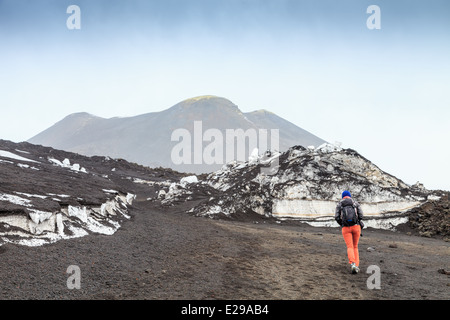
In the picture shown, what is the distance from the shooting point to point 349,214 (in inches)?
346

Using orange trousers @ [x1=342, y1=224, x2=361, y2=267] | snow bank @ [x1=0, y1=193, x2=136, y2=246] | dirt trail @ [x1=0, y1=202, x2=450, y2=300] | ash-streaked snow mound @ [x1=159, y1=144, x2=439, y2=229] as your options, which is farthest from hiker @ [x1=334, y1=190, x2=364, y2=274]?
ash-streaked snow mound @ [x1=159, y1=144, x2=439, y2=229]

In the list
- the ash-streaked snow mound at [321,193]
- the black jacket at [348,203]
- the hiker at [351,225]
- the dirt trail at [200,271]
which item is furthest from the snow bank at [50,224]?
the ash-streaked snow mound at [321,193]

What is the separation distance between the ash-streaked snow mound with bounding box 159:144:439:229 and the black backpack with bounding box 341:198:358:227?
15.5 meters

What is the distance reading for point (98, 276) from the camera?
7.20 meters

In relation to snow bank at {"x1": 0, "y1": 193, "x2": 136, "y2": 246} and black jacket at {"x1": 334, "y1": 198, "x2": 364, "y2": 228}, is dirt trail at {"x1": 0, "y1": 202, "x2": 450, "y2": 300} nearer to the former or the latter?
snow bank at {"x1": 0, "y1": 193, "x2": 136, "y2": 246}

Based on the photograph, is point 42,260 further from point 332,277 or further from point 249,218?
point 249,218

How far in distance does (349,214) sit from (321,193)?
16856mm

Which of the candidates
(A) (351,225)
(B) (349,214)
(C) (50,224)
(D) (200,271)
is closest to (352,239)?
(A) (351,225)

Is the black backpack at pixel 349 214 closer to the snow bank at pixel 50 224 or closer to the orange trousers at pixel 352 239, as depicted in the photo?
the orange trousers at pixel 352 239

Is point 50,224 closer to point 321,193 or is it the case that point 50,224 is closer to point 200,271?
point 200,271

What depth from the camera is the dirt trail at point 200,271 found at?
252 inches

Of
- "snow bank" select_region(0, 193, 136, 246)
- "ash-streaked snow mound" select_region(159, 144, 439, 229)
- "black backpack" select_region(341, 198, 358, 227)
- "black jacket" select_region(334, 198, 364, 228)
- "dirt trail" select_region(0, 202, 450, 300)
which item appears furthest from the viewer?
"ash-streaked snow mound" select_region(159, 144, 439, 229)

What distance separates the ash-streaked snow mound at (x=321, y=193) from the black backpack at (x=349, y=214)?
1548cm

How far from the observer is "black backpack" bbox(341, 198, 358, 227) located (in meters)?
8.78
